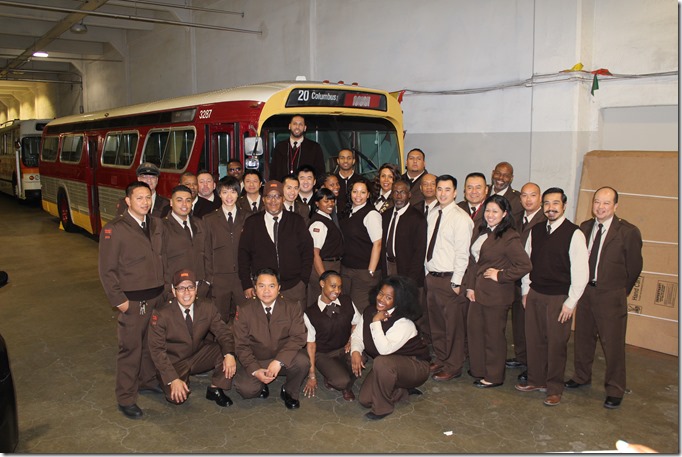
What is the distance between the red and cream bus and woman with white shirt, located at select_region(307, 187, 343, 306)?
151cm

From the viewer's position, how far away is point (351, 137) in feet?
26.1

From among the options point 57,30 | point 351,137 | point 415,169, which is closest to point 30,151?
point 57,30

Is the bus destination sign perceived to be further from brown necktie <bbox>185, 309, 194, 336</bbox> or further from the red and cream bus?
brown necktie <bbox>185, 309, 194, 336</bbox>

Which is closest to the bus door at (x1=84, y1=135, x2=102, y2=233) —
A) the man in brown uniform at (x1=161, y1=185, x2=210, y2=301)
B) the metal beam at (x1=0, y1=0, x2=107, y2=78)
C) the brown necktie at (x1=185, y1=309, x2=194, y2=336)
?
the metal beam at (x1=0, y1=0, x2=107, y2=78)

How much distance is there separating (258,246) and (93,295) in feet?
13.6

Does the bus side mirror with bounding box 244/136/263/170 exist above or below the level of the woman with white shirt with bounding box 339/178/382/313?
above

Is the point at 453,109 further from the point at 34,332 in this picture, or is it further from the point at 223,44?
the point at 223,44

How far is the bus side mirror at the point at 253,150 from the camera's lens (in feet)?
22.6

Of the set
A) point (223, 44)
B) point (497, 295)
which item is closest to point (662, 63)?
point (497, 295)

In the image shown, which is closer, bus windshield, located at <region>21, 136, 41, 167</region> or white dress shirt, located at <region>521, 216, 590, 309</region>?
white dress shirt, located at <region>521, 216, 590, 309</region>

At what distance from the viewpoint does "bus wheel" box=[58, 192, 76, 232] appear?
46.2 feet

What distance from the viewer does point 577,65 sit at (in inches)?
287

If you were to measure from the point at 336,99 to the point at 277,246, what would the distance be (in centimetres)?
293

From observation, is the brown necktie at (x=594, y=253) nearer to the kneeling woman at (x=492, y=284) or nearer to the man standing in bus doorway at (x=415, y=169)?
the kneeling woman at (x=492, y=284)
